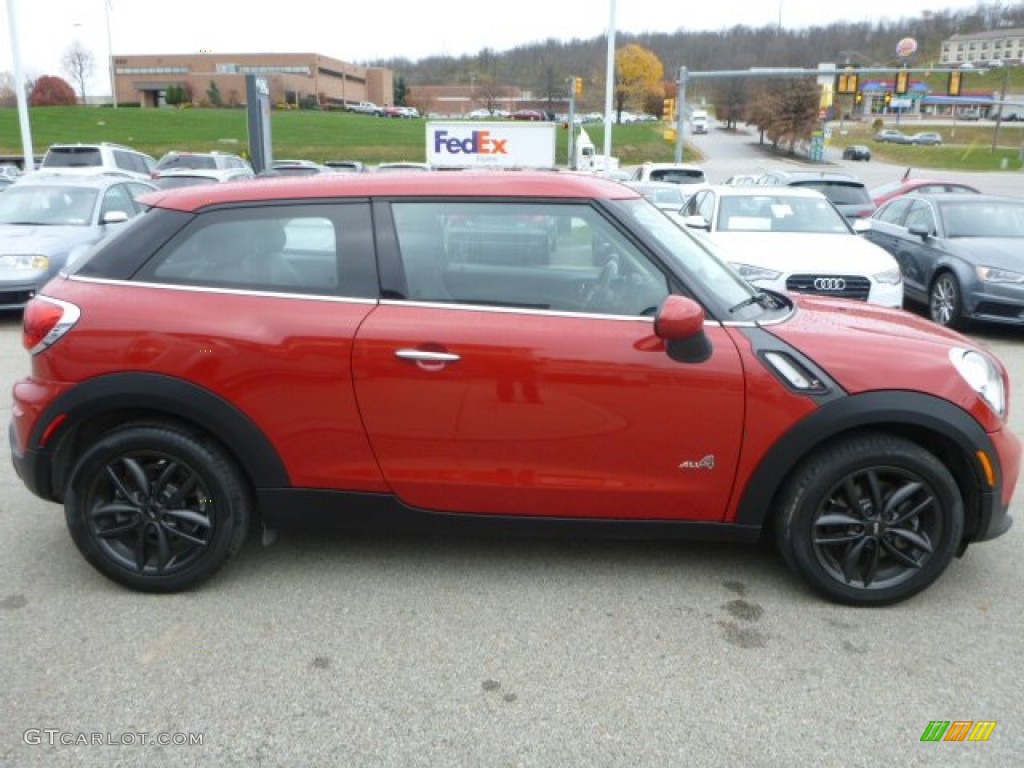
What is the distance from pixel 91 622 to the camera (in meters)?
3.27

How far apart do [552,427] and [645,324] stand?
52cm

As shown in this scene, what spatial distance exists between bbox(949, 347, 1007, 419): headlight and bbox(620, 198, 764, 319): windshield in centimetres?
77

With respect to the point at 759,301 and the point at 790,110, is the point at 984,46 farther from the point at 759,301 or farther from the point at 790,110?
the point at 759,301

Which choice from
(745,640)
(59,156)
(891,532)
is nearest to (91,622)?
(745,640)

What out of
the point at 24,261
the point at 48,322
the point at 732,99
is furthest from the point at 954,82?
the point at 732,99

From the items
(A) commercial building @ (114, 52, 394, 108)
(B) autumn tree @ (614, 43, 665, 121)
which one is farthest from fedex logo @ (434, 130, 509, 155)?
(A) commercial building @ (114, 52, 394, 108)

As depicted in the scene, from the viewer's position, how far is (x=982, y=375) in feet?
10.9

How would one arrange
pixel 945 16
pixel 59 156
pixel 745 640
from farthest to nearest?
pixel 945 16 → pixel 59 156 → pixel 745 640

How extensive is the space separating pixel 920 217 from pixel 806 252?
3368mm

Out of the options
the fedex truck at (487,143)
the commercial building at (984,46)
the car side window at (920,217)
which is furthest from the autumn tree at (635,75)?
the car side window at (920,217)

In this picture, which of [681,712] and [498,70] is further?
[498,70]

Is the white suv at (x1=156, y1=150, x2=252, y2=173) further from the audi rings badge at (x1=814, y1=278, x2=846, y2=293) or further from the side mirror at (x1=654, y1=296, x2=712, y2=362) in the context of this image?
the side mirror at (x1=654, y1=296, x2=712, y2=362)

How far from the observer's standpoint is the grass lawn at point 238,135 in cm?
5803

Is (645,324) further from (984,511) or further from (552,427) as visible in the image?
(984,511)
